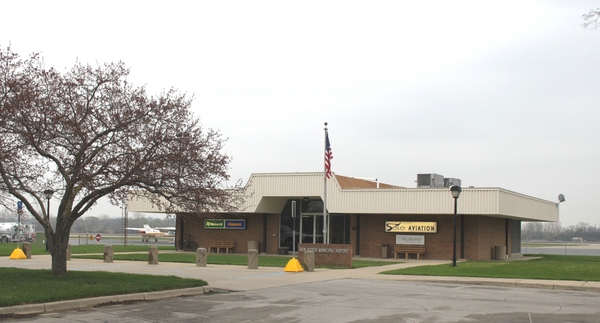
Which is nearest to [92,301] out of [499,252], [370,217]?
[370,217]

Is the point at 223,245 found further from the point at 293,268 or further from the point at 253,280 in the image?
the point at 253,280

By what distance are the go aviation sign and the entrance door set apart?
4.46 meters

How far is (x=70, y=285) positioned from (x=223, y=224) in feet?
89.1

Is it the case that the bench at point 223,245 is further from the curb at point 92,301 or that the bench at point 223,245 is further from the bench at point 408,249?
the curb at point 92,301

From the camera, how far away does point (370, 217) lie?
40.3 meters

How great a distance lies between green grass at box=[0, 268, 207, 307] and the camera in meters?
15.0

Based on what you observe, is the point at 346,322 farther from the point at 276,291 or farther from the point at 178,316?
the point at 276,291

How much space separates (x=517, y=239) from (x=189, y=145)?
3553cm

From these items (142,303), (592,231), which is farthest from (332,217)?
(592,231)

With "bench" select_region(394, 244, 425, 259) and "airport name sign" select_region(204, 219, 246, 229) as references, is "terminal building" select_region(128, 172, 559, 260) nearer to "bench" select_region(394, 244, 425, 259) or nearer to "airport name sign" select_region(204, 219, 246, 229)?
"airport name sign" select_region(204, 219, 246, 229)

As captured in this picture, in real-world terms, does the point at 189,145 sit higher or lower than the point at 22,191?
higher

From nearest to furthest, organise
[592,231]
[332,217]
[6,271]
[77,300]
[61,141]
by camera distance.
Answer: [77,300], [61,141], [6,271], [332,217], [592,231]

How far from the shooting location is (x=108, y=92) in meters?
19.1

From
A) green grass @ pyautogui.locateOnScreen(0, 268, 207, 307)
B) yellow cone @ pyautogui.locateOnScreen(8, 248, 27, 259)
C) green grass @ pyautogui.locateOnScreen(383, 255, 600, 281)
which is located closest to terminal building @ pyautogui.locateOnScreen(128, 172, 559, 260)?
green grass @ pyautogui.locateOnScreen(383, 255, 600, 281)
